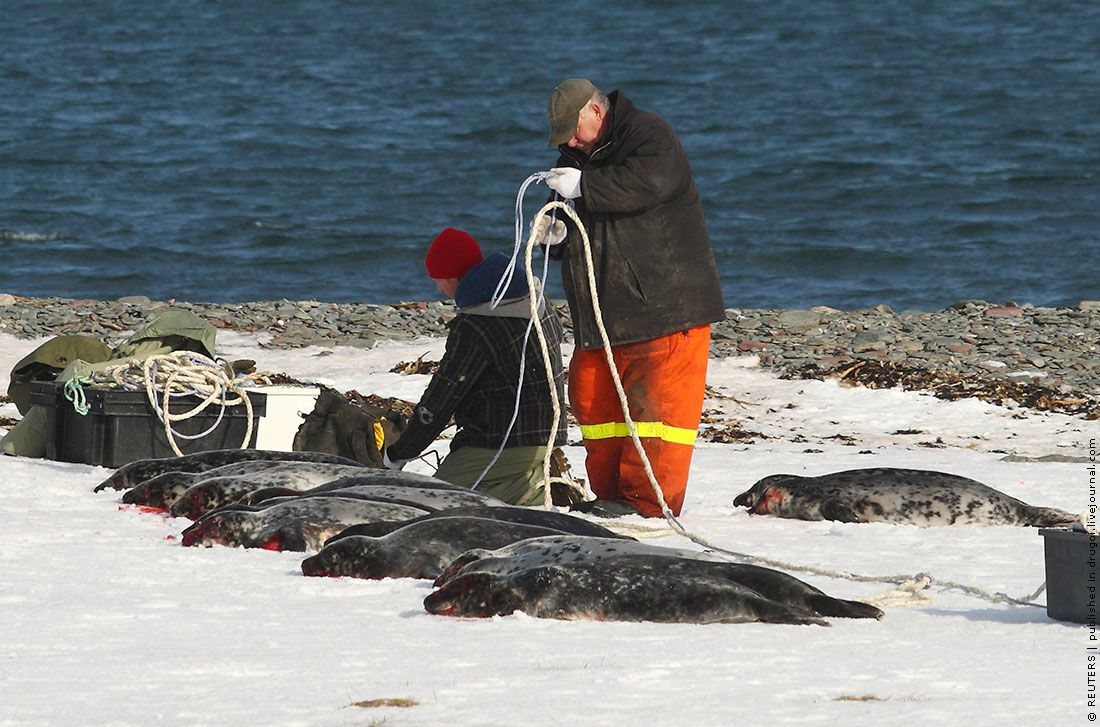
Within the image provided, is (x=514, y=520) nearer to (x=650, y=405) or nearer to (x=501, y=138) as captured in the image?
(x=650, y=405)

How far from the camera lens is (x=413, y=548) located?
6.54 meters

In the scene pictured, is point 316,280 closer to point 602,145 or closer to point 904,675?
point 602,145

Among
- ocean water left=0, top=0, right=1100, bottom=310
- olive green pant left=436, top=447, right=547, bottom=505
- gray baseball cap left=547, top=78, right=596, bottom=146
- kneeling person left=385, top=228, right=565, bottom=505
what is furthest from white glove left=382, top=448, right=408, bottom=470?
ocean water left=0, top=0, right=1100, bottom=310

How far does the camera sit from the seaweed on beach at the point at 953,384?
43.7ft

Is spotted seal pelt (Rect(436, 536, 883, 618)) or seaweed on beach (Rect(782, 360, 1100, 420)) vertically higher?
seaweed on beach (Rect(782, 360, 1100, 420))

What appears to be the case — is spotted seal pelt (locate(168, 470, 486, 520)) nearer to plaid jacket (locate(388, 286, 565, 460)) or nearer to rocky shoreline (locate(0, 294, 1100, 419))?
plaid jacket (locate(388, 286, 565, 460))

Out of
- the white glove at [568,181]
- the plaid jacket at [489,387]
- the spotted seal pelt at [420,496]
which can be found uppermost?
the white glove at [568,181]

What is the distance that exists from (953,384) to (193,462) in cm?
726

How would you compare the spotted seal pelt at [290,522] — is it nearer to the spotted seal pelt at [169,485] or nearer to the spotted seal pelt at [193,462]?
the spotted seal pelt at [169,485]

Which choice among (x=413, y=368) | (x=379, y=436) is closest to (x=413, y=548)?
(x=379, y=436)

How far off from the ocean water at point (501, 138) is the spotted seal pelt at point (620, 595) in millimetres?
19283

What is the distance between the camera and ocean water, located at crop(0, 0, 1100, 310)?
28.2m

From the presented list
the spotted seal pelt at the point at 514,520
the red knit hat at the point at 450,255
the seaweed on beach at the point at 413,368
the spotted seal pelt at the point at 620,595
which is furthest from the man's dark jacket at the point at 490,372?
the seaweed on beach at the point at 413,368

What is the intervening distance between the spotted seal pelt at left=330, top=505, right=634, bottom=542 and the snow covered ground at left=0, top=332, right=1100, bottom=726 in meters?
0.33
